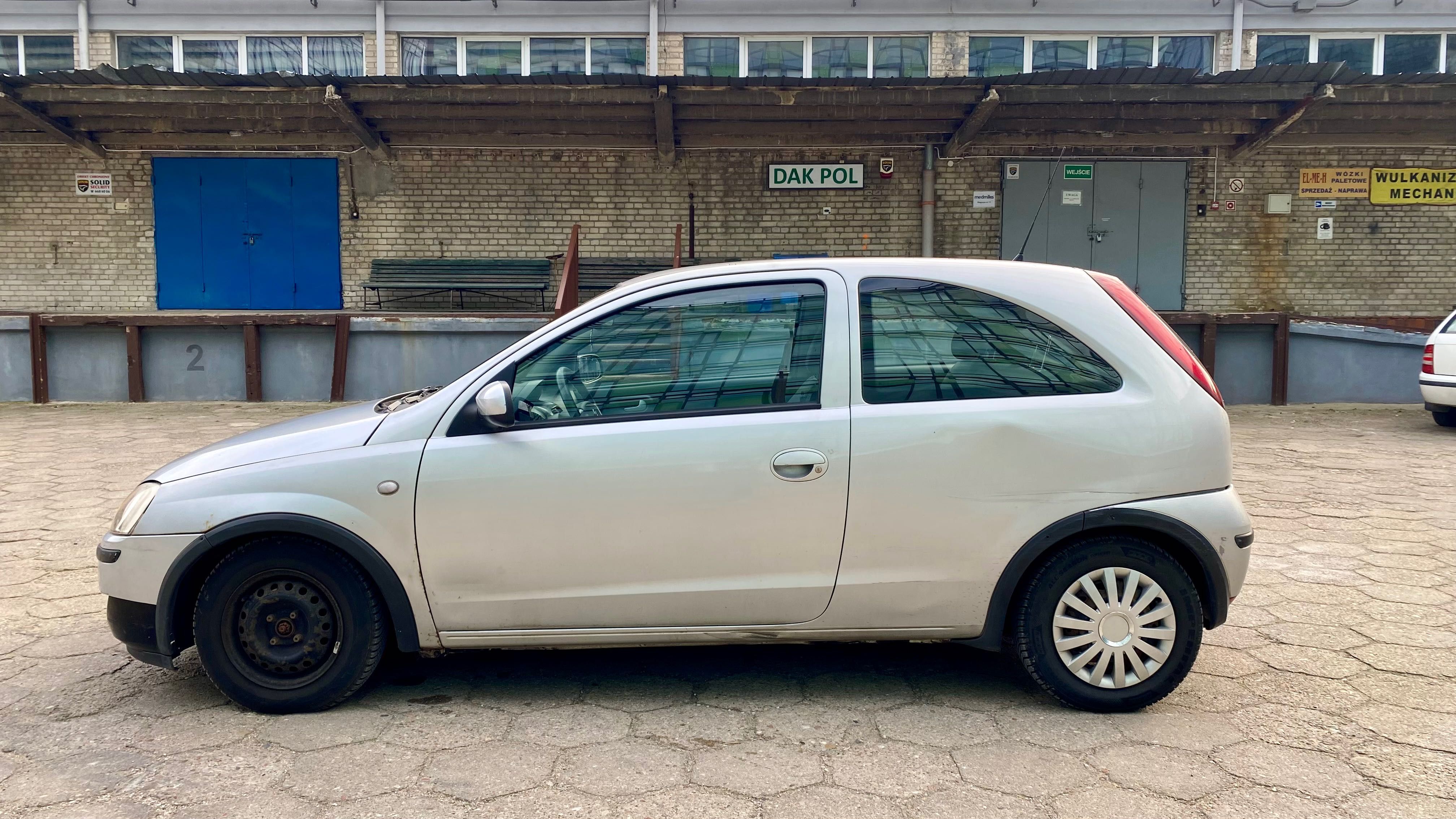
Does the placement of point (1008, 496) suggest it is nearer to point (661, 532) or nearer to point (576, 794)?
point (661, 532)

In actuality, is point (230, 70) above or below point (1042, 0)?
below

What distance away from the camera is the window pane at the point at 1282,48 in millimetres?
15914

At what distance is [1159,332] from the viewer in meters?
3.44

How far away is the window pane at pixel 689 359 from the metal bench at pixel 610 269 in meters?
12.1

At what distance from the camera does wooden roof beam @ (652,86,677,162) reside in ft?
43.7

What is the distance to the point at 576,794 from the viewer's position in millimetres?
2773

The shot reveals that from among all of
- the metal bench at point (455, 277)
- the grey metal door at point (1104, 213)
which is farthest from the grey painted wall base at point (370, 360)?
the grey metal door at point (1104, 213)

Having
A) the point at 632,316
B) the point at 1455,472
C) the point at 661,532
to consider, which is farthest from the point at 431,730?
the point at 1455,472

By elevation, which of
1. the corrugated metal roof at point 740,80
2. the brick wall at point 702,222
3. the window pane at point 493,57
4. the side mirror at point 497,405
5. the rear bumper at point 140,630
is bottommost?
the rear bumper at point 140,630

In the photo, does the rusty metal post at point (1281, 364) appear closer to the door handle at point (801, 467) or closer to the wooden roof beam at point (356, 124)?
Result: the door handle at point (801, 467)

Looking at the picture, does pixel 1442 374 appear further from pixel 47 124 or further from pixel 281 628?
pixel 47 124

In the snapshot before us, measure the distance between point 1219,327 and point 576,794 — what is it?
35.8 ft

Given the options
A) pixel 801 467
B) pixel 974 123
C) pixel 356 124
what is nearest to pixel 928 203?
pixel 974 123

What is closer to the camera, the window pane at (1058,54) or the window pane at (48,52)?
the window pane at (48,52)
